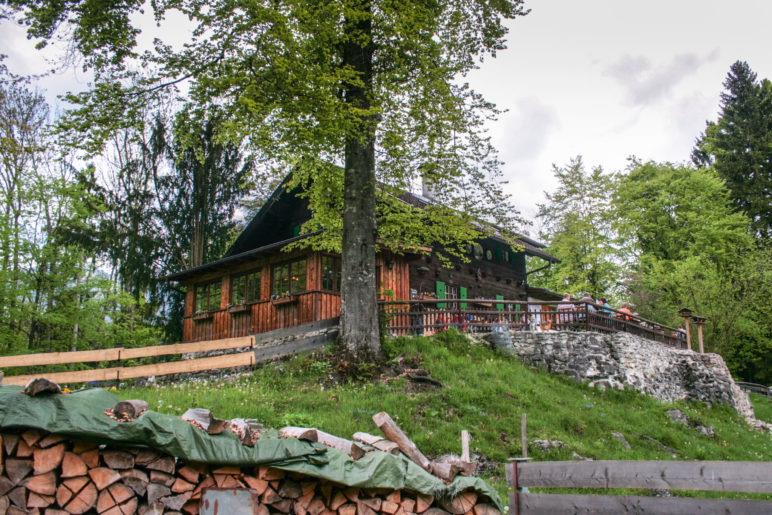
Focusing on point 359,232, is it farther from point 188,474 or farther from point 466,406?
point 188,474

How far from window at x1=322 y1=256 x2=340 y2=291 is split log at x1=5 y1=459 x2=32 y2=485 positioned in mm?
14118

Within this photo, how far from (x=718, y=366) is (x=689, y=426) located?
28.5 ft

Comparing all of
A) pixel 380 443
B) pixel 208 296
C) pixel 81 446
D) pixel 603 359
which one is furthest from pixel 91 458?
pixel 208 296

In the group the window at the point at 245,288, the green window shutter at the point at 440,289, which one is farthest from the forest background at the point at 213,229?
the green window shutter at the point at 440,289

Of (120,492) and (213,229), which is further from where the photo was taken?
(213,229)

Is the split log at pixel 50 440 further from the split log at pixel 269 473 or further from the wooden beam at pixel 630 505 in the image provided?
the wooden beam at pixel 630 505

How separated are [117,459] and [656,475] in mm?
4538

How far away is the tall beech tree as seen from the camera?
12.3 metres

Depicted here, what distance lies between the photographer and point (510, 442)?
1025 centimetres

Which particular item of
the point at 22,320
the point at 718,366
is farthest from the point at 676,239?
the point at 22,320

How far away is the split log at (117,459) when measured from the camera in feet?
14.9

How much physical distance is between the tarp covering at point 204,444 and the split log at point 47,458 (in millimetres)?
168

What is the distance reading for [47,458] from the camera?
4332 mm

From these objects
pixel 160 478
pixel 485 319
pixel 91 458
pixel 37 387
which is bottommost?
pixel 160 478
